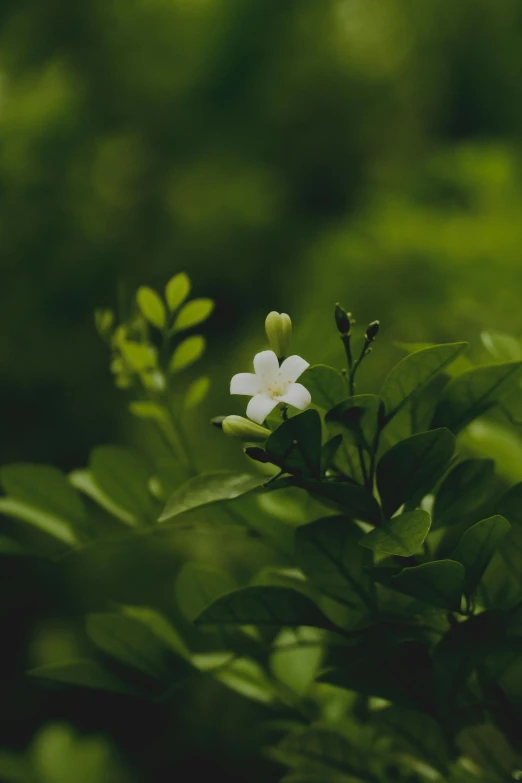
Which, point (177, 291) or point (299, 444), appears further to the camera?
point (177, 291)

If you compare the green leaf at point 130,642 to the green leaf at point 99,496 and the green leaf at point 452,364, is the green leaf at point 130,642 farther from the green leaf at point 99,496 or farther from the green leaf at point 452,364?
the green leaf at point 452,364

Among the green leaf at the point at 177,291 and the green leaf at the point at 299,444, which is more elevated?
the green leaf at the point at 177,291

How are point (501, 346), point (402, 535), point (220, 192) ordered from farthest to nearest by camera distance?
1. point (220, 192)
2. point (501, 346)
3. point (402, 535)

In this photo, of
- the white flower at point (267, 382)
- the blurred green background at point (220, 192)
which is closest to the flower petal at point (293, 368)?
the white flower at point (267, 382)

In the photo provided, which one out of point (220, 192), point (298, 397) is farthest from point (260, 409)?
point (220, 192)

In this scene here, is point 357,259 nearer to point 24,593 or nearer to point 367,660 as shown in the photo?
point 24,593

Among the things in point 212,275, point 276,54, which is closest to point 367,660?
point 212,275

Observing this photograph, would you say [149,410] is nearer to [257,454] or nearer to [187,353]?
[187,353]

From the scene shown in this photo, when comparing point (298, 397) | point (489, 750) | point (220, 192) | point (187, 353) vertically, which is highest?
point (220, 192)
